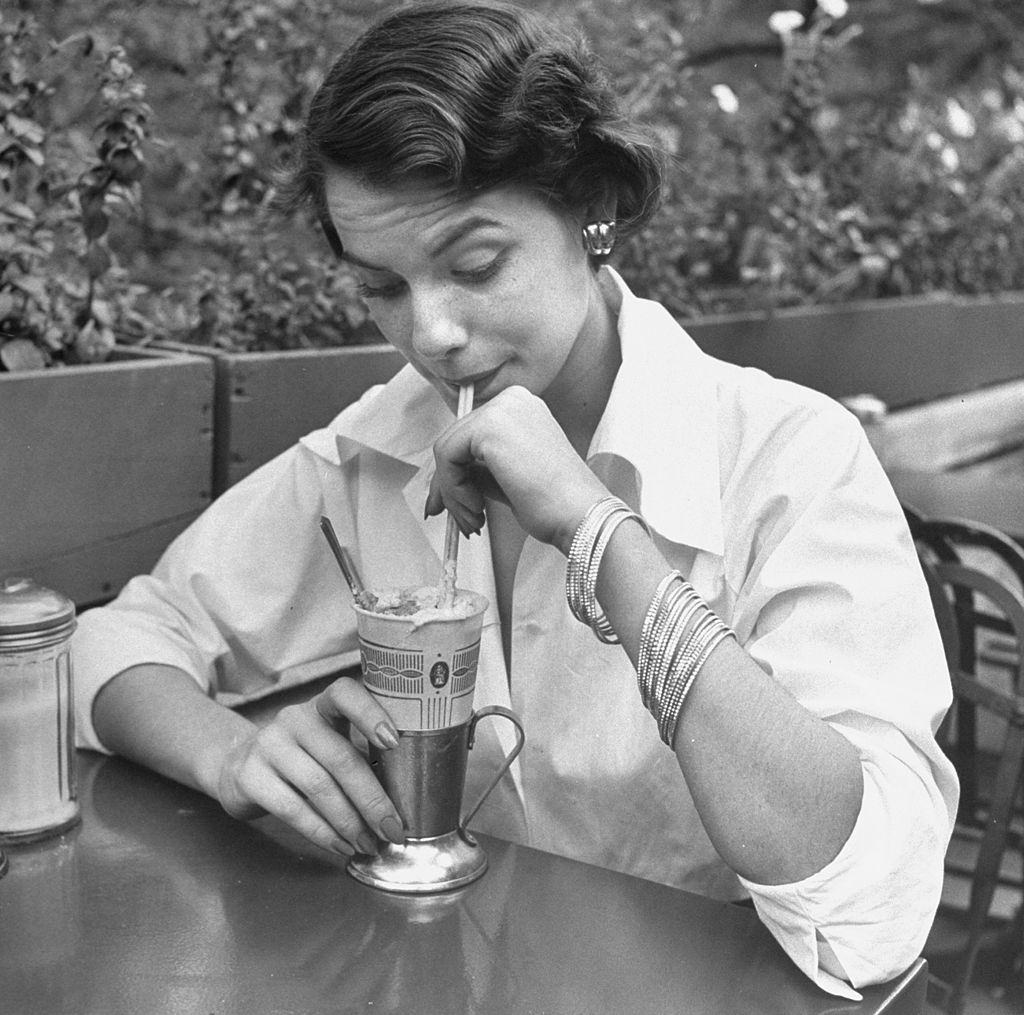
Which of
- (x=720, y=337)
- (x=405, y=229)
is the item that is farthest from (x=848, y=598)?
(x=720, y=337)

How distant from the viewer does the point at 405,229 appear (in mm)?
1356

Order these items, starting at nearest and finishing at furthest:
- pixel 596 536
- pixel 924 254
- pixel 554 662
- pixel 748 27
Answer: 1. pixel 596 536
2. pixel 554 662
3. pixel 924 254
4. pixel 748 27

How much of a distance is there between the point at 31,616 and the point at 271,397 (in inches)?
36.6

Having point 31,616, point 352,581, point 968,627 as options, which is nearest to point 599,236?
point 352,581

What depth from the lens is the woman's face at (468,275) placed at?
136 centimetres

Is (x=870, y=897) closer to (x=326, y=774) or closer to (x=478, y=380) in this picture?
(x=326, y=774)

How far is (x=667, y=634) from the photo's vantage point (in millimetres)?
1179

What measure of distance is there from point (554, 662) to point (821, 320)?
3152 millimetres

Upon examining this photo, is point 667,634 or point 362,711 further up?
point 667,634

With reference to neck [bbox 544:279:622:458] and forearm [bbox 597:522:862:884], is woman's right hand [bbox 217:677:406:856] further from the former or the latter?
neck [bbox 544:279:622:458]

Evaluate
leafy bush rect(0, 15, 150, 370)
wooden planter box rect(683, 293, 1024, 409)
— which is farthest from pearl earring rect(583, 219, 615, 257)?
wooden planter box rect(683, 293, 1024, 409)

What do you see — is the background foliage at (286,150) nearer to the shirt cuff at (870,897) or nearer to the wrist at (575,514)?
the wrist at (575,514)

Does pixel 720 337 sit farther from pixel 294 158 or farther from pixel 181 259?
pixel 294 158

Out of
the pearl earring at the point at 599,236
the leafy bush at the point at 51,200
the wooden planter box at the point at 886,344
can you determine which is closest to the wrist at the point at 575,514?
the pearl earring at the point at 599,236
